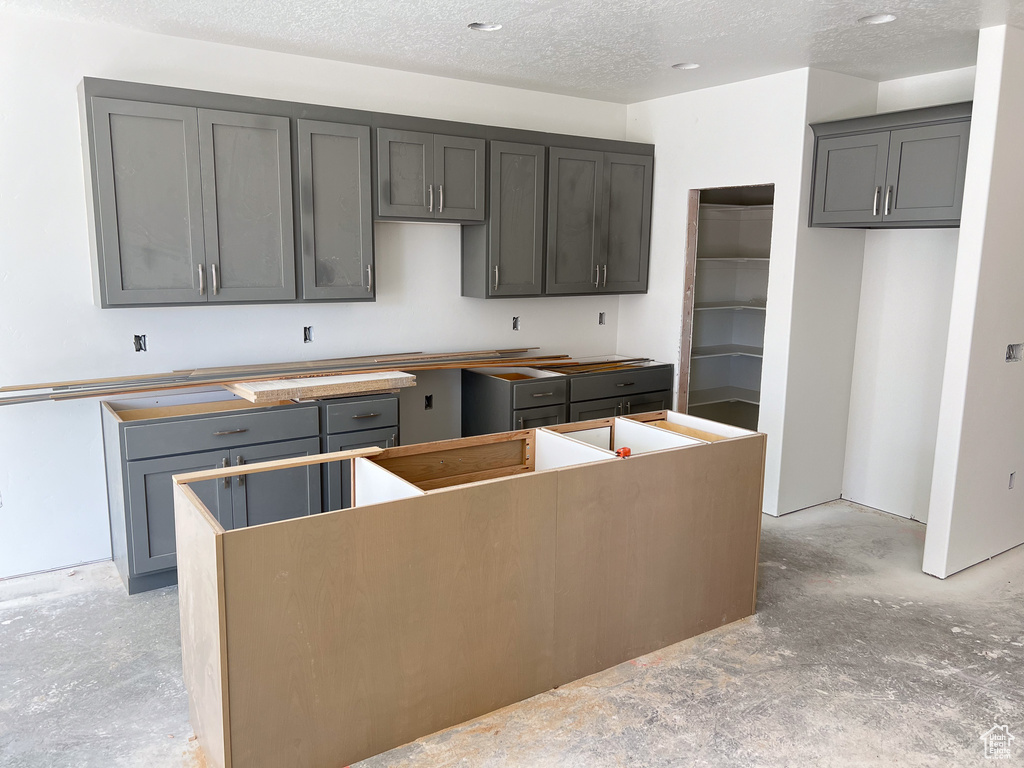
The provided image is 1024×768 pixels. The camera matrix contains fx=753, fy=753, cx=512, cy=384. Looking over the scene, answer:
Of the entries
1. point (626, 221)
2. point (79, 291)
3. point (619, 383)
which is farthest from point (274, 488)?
point (626, 221)

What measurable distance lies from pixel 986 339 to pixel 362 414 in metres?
3.19

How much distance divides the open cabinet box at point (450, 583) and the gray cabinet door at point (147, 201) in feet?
5.13

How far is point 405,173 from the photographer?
4.22 meters

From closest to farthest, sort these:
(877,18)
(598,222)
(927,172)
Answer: (877,18), (927,172), (598,222)

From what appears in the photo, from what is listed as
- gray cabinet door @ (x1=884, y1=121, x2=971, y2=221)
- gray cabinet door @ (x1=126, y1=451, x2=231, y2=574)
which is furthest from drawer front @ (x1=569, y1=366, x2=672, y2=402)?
gray cabinet door @ (x1=126, y1=451, x2=231, y2=574)

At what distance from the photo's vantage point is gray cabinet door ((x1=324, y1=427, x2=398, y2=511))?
154 inches

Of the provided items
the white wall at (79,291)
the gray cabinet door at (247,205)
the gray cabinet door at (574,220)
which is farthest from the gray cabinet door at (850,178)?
the gray cabinet door at (247,205)

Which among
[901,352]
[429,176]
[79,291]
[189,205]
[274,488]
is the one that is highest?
[429,176]

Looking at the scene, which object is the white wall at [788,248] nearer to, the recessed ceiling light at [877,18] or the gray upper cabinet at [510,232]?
the recessed ceiling light at [877,18]

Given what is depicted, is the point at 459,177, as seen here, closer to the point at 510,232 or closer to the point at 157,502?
the point at 510,232

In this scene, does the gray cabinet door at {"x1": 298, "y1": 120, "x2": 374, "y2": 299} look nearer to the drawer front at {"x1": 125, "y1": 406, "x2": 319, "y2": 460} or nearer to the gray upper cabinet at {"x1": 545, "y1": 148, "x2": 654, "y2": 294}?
the drawer front at {"x1": 125, "y1": 406, "x2": 319, "y2": 460}

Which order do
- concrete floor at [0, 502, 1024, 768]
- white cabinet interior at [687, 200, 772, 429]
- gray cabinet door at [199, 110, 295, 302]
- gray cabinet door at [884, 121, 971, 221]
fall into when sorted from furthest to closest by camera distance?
white cabinet interior at [687, 200, 772, 429] < gray cabinet door at [884, 121, 971, 221] < gray cabinet door at [199, 110, 295, 302] < concrete floor at [0, 502, 1024, 768]

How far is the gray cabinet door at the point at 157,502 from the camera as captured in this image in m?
3.45

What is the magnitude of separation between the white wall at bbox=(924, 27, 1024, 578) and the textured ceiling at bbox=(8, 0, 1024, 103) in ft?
1.17
